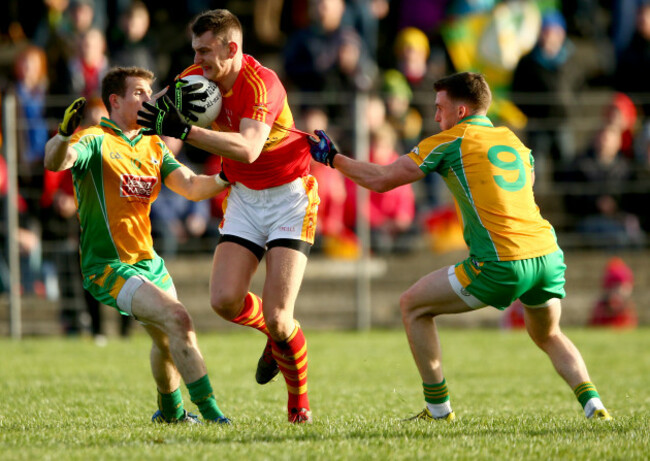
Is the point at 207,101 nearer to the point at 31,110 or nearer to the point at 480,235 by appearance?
the point at 480,235

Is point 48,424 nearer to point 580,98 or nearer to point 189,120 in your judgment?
point 189,120

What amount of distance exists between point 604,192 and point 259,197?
322 inches

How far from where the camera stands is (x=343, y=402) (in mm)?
7496

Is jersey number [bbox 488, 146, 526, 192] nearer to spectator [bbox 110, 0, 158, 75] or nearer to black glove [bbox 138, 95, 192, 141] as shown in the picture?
black glove [bbox 138, 95, 192, 141]

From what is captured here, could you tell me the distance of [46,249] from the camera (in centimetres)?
1227

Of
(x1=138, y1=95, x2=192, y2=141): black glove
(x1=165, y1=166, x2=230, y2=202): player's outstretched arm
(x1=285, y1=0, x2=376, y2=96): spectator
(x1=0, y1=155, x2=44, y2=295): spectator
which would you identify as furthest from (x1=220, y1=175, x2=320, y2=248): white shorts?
(x1=285, y1=0, x2=376, y2=96): spectator

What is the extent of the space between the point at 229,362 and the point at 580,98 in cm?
765

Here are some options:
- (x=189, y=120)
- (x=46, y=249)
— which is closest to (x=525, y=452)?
(x=189, y=120)

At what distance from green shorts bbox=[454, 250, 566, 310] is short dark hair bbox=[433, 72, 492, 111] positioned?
39.4 inches

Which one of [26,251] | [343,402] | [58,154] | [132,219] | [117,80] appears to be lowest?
[343,402]

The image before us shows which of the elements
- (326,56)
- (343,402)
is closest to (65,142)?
(343,402)

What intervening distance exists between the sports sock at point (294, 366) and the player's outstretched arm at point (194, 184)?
43.4 inches

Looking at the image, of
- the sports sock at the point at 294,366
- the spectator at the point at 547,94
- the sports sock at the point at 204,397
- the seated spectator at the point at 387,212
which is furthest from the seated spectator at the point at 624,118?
the sports sock at the point at 204,397

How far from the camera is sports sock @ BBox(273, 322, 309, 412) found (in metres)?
6.27
